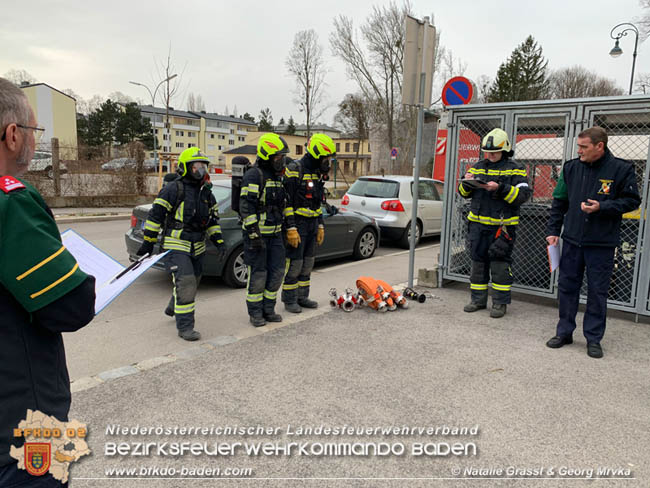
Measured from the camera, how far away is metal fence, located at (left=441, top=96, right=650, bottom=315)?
17.8 feet

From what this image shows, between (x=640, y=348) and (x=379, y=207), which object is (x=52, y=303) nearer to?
(x=640, y=348)

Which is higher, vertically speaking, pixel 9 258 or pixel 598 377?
pixel 9 258

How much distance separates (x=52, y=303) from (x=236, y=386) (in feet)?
8.58

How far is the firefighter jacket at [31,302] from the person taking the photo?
1204mm

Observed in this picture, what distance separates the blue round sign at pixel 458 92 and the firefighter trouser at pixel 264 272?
11.8 ft

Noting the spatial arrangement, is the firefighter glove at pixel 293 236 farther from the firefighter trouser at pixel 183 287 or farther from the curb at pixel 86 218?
the curb at pixel 86 218

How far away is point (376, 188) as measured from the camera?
10891 mm

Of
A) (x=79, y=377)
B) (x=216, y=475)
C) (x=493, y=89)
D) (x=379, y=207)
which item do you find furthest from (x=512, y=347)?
(x=493, y=89)

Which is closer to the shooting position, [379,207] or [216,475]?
[216,475]

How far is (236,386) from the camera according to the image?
3711mm

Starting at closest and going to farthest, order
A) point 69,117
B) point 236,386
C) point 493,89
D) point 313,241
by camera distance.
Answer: point 236,386
point 313,241
point 493,89
point 69,117

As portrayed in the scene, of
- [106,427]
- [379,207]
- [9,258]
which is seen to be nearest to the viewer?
[9,258]

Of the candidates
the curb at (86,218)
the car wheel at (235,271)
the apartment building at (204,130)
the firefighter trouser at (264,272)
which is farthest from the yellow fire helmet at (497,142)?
the apartment building at (204,130)

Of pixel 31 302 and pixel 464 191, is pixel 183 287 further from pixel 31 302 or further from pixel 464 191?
pixel 31 302
